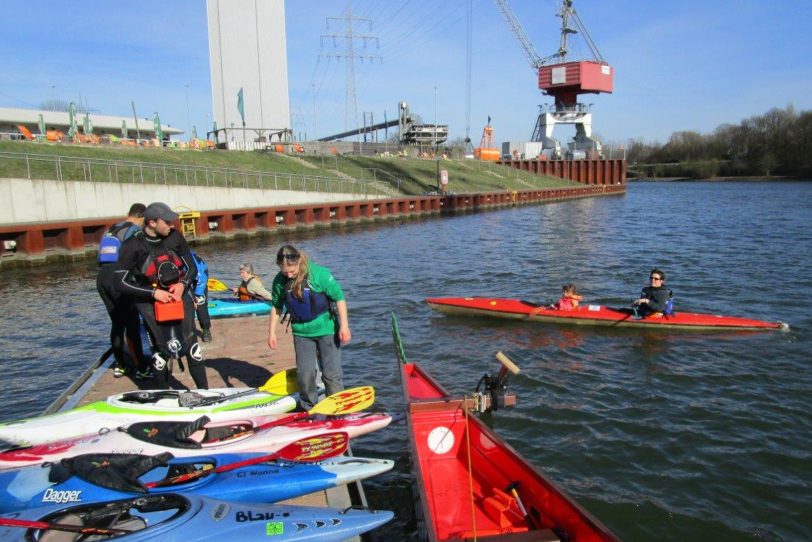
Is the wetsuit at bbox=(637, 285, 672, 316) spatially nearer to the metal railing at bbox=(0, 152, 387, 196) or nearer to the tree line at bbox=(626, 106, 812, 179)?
the metal railing at bbox=(0, 152, 387, 196)

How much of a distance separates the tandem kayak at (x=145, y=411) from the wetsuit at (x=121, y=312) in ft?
5.33

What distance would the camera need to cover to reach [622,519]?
6195 millimetres

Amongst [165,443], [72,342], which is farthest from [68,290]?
[165,443]

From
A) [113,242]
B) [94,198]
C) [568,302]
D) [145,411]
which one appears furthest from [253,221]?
[145,411]

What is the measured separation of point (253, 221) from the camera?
100.0 feet

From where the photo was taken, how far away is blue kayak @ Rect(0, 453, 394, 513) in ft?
14.8

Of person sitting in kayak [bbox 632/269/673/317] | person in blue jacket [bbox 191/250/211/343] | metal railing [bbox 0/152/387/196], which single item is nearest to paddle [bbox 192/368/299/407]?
person in blue jacket [bbox 191/250/211/343]

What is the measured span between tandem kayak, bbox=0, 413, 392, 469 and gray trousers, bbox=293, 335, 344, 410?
0.43 m

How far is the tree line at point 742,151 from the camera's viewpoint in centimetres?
10075

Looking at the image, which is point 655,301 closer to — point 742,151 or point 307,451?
point 307,451

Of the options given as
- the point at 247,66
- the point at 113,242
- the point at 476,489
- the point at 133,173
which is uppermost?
the point at 247,66

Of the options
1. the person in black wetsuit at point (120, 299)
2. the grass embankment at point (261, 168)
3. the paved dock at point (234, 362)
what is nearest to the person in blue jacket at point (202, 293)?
Answer: the paved dock at point (234, 362)

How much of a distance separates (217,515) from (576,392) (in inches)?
277

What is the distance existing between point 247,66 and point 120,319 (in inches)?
1900
